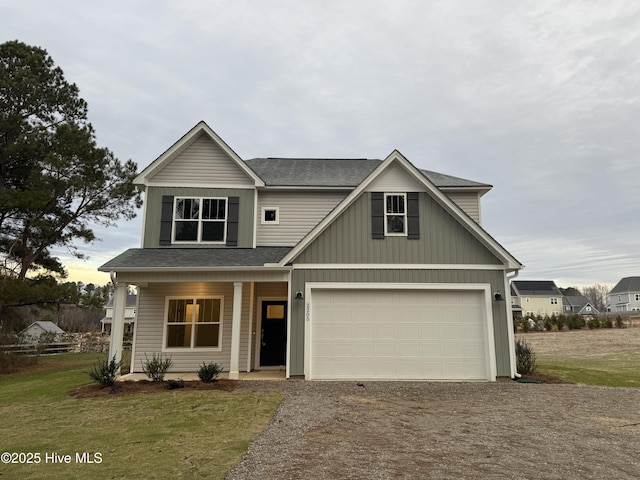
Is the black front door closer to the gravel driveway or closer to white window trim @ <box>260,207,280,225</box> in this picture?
white window trim @ <box>260,207,280,225</box>

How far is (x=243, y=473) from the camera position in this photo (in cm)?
433

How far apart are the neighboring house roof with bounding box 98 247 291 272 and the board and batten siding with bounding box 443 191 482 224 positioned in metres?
6.32

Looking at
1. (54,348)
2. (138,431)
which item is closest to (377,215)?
(138,431)

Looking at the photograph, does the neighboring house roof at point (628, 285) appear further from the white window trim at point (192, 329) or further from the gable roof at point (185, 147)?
the white window trim at point (192, 329)

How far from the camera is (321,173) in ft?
48.8

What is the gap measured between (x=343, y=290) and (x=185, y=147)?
7.26 meters

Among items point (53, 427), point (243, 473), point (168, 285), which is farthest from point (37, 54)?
point (243, 473)

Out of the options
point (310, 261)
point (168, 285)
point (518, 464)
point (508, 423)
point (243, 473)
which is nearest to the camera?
point (243, 473)

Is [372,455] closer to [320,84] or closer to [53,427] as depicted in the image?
[53,427]

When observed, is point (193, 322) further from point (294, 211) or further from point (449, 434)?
point (449, 434)

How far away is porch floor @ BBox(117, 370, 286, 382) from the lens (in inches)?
423

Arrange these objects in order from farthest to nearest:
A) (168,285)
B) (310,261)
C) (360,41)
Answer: (360,41) < (168,285) < (310,261)

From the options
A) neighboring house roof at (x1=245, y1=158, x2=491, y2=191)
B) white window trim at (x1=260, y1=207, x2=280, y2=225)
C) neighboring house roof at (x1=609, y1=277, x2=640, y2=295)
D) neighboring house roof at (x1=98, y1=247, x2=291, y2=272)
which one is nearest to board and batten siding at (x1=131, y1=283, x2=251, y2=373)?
neighboring house roof at (x1=98, y1=247, x2=291, y2=272)

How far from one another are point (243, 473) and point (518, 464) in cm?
331
